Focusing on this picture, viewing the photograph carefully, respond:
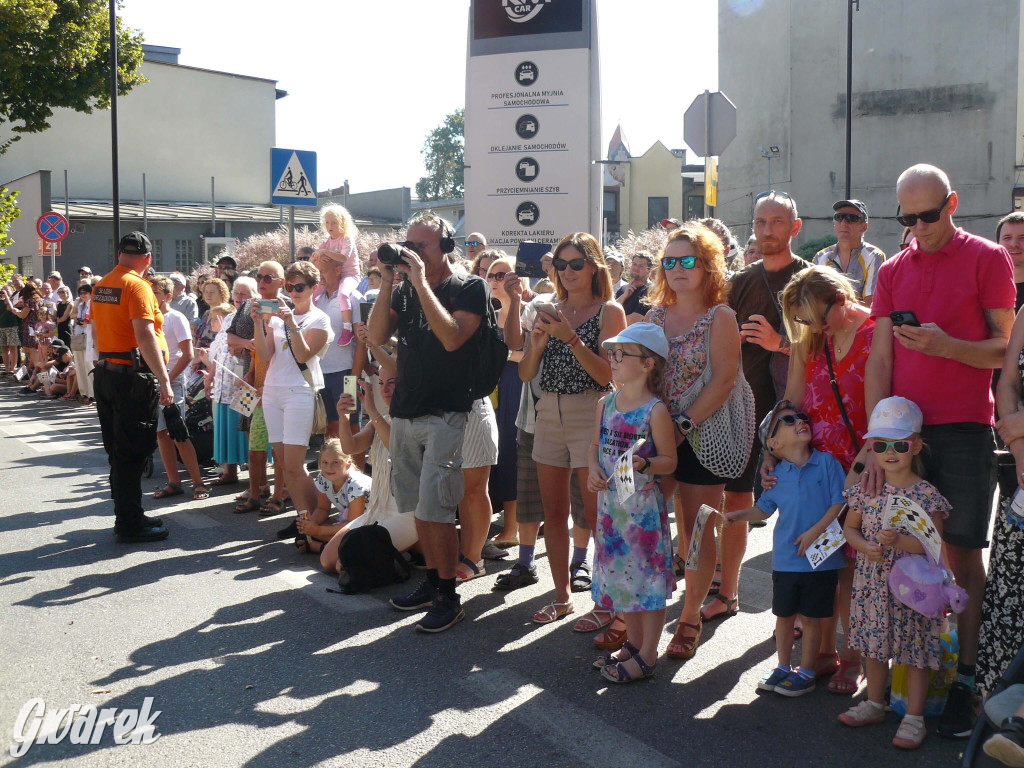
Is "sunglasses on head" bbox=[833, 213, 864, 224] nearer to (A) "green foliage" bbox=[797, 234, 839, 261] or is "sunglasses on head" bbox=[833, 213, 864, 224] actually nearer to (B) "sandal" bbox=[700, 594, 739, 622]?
(B) "sandal" bbox=[700, 594, 739, 622]

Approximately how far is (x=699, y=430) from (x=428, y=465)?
4.80 feet

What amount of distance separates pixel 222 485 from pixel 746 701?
6.13 meters

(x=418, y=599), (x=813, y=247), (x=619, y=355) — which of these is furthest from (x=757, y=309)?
(x=813, y=247)

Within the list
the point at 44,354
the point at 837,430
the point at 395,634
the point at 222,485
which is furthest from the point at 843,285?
the point at 44,354

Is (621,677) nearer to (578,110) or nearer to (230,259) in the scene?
(578,110)

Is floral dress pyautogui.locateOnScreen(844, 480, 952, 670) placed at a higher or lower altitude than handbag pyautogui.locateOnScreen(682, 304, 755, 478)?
lower

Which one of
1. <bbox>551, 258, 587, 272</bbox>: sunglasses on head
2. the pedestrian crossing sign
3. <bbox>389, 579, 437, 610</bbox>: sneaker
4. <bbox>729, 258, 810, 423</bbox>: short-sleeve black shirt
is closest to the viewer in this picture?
<bbox>551, 258, 587, 272</bbox>: sunglasses on head

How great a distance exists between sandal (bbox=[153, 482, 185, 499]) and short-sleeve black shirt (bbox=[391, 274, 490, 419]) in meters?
4.11

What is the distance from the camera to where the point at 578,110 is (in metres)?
9.00

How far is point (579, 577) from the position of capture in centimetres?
577

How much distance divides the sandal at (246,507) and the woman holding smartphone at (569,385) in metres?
3.51

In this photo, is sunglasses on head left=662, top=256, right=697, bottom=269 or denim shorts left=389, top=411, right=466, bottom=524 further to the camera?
denim shorts left=389, top=411, right=466, bottom=524

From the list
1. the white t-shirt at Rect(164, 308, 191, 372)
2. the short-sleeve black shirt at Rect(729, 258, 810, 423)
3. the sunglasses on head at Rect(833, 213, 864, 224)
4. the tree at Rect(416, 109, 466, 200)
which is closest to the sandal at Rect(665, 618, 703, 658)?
the short-sleeve black shirt at Rect(729, 258, 810, 423)

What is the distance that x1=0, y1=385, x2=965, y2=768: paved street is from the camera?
364 cm
